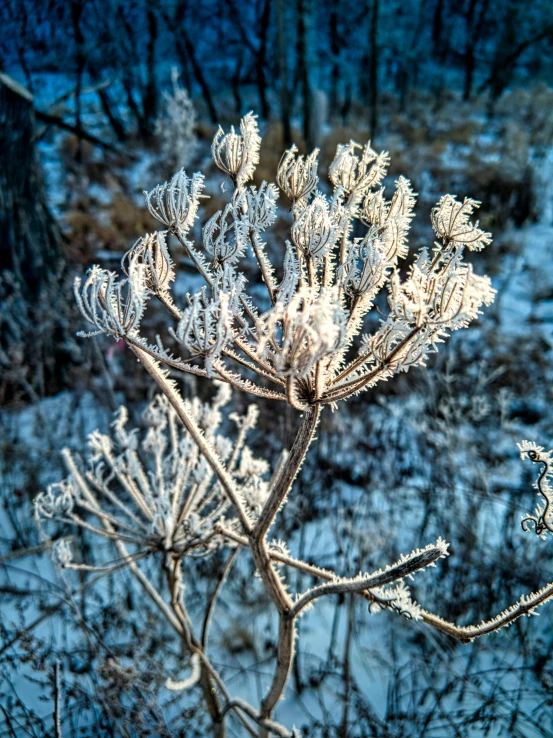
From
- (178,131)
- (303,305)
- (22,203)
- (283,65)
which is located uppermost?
(283,65)

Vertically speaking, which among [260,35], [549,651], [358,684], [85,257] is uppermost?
[260,35]

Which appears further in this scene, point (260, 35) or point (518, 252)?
point (260, 35)

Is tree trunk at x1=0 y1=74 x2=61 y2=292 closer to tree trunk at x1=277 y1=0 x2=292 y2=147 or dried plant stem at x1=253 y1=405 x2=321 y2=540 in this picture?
tree trunk at x1=277 y1=0 x2=292 y2=147

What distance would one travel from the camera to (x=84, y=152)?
35.4 ft

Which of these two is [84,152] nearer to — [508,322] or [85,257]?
[85,257]

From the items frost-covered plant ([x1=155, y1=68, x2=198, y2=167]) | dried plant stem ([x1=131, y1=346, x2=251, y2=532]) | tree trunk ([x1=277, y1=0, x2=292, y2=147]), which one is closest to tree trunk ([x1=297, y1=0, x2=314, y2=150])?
tree trunk ([x1=277, y1=0, x2=292, y2=147])

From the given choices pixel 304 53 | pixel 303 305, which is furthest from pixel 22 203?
pixel 304 53

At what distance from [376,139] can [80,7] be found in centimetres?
678

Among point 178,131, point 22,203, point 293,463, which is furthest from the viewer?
point 178,131

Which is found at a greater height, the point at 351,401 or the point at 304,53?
the point at 304,53

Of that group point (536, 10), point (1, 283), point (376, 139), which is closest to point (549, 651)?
point (1, 283)

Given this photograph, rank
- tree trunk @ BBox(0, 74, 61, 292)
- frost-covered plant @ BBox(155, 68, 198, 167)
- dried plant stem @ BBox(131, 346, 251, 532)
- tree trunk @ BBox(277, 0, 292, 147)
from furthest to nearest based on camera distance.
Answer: tree trunk @ BBox(277, 0, 292, 147), frost-covered plant @ BBox(155, 68, 198, 167), tree trunk @ BBox(0, 74, 61, 292), dried plant stem @ BBox(131, 346, 251, 532)

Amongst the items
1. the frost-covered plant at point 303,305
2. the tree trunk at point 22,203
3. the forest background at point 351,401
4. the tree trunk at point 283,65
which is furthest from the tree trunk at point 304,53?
the frost-covered plant at point 303,305

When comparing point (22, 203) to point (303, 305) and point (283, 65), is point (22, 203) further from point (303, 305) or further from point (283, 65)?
point (283, 65)
